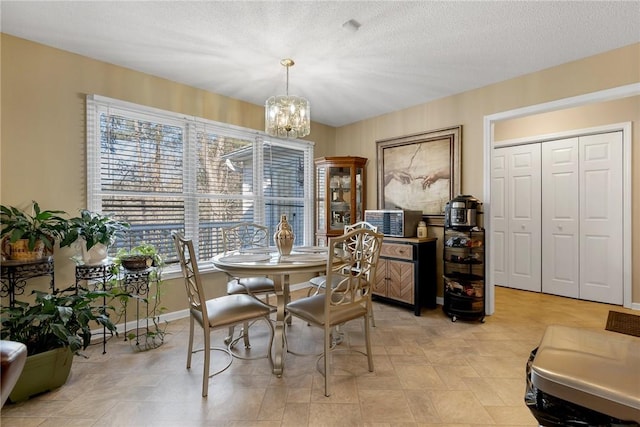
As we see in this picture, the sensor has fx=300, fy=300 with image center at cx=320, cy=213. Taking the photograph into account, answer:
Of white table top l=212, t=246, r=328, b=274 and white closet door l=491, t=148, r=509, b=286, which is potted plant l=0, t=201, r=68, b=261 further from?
white closet door l=491, t=148, r=509, b=286

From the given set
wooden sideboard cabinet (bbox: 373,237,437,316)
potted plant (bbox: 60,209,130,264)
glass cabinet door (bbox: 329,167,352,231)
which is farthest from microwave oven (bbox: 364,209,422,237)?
potted plant (bbox: 60,209,130,264)

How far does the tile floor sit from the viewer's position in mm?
1700

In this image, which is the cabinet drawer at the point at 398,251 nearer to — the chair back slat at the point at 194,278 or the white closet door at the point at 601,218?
the chair back slat at the point at 194,278

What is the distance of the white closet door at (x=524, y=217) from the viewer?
424cm

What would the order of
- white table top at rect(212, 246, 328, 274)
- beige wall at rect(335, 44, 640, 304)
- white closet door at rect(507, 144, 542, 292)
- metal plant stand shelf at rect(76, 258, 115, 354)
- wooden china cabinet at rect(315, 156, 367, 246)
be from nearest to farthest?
white table top at rect(212, 246, 328, 274), metal plant stand shelf at rect(76, 258, 115, 354), beige wall at rect(335, 44, 640, 304), white closet door at rect(507, 144, 542, 292), wooden china cabinet at rect(315, 156, 367, 246)

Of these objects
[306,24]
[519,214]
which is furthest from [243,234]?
[519,214]

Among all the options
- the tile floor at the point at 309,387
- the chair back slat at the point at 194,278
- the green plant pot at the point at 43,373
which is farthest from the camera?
the chair back slat at the point at 194,278

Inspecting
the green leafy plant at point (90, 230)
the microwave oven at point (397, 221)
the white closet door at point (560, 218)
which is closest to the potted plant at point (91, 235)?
the green leafy plant at point (90, 230)

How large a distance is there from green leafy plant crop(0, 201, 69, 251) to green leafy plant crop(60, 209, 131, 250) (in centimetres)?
6

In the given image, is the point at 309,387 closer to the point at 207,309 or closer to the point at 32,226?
the point at 207,309

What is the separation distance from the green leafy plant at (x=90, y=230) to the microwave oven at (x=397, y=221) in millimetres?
2810

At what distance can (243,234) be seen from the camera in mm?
3852

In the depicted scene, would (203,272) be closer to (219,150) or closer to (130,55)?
(219,150)

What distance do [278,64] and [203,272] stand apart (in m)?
2.38
